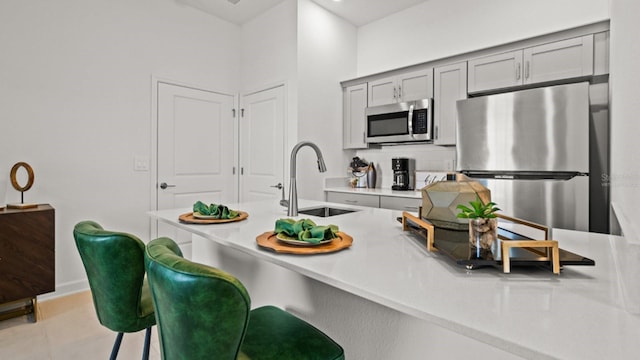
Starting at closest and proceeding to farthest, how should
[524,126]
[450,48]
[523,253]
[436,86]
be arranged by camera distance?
[523,253]
[524,126]
[436,86]
[450,48]

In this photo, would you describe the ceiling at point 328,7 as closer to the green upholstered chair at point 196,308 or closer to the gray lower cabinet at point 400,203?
the gray lower cabinet at point 400,203

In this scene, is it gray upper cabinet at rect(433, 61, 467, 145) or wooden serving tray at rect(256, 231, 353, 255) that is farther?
gray upper cabinet at rect(433, 61, 467, 145)

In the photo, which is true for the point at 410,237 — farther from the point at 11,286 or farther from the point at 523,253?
the point at 11,286

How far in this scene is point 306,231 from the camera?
1.11 metres

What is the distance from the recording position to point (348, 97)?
4.05 metres

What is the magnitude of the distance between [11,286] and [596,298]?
10.7ft

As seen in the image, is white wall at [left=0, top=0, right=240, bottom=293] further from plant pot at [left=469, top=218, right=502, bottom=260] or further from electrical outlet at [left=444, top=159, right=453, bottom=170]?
plant pot at [left=469, top=218, right=502, bottom=260]

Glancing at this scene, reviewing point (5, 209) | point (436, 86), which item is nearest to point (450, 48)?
point (436, 86)

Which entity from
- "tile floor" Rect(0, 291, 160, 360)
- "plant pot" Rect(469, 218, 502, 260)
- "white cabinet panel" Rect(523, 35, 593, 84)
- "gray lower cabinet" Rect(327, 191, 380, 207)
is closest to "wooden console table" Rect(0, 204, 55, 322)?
"tile floor" Rect(0, 291, 160, 360)

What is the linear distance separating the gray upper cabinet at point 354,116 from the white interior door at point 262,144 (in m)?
0.80

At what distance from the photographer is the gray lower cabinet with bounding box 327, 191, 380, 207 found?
3383 millimetres

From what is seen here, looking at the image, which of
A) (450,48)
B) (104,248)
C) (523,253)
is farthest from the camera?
(450,48)

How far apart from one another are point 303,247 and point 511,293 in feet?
1.91

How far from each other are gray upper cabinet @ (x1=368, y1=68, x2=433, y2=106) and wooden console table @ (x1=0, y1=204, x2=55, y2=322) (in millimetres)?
3220
